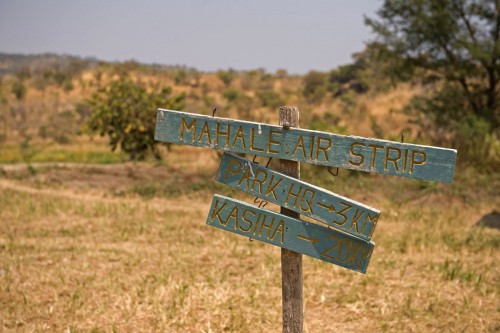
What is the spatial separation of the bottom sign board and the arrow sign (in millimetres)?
86

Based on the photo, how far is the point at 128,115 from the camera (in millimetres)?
15320

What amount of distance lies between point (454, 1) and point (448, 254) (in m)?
9.82

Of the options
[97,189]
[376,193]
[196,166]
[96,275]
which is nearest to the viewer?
[96,275]

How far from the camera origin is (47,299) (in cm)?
552

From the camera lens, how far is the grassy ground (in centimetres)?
502

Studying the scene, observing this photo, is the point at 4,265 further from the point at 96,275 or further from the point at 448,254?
the point at 448,254

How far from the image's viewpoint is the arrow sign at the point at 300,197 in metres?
3.23

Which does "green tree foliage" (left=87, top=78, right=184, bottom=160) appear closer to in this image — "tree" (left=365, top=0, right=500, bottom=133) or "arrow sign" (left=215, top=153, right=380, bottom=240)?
"tree" (left=365, top=0, right=500, bottom=133)

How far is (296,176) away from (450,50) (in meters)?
13.2

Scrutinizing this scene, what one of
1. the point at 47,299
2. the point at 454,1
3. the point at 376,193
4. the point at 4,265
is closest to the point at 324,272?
the point at 47,299

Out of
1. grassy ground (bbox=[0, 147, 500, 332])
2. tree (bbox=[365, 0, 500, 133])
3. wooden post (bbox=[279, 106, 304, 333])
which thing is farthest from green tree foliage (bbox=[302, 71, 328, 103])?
wooden post (bbox=[279, 106, 304, 333])

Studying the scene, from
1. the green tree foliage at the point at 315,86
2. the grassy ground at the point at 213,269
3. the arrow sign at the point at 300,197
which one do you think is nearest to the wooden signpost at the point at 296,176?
the arrow sign at the point at 300,197

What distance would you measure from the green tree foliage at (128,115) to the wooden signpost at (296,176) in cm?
1190

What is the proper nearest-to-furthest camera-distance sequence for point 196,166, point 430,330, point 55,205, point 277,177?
1. point 277,177
2. point 430,330
3. point 55,205
4. point 196,166
